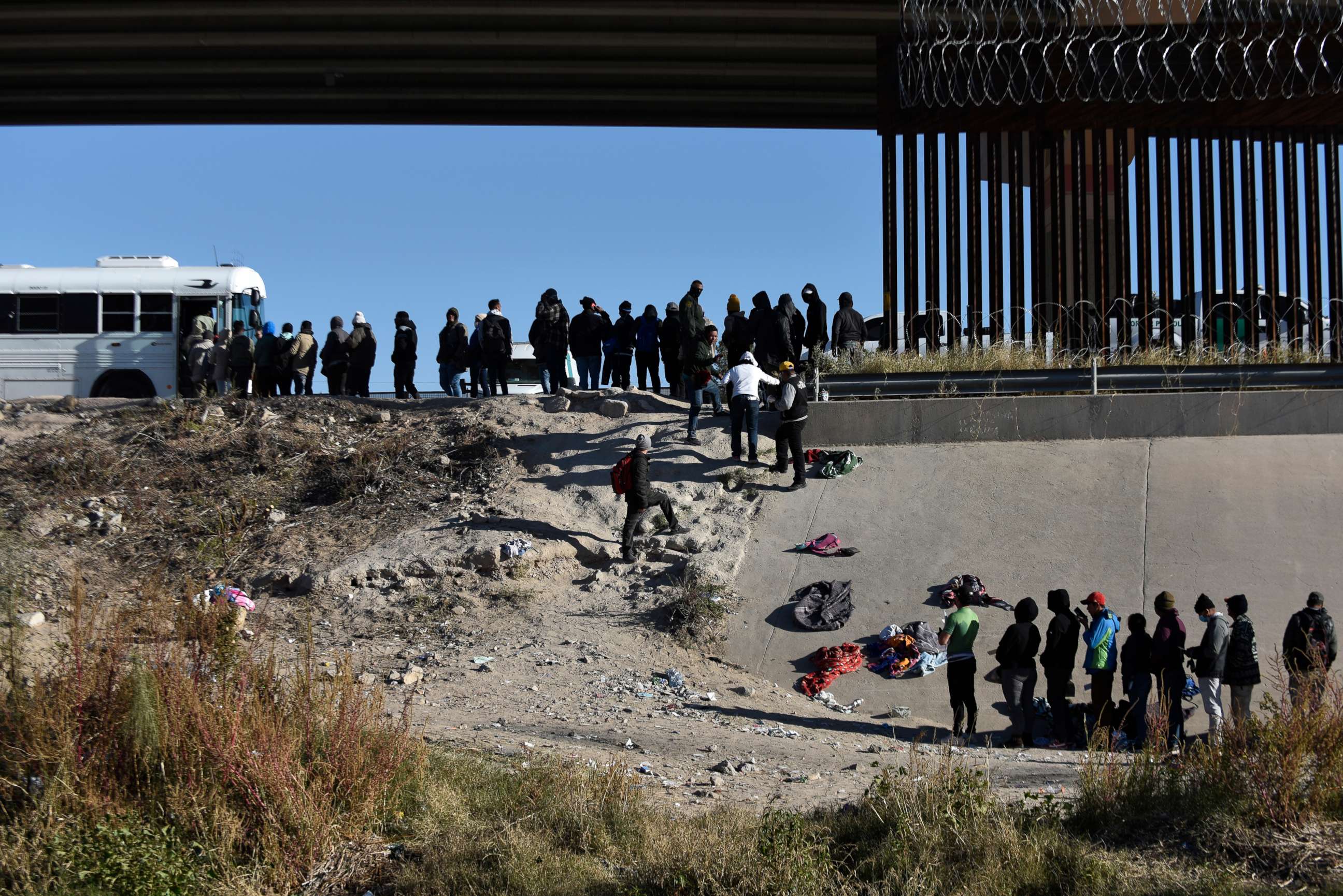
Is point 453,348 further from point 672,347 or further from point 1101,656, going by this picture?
point 1101,656

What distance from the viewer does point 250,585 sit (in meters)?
13.7

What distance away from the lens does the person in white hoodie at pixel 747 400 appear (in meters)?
14.7

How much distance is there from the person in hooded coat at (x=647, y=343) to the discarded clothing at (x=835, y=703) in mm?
8423

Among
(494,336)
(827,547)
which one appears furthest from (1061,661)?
(494,336)

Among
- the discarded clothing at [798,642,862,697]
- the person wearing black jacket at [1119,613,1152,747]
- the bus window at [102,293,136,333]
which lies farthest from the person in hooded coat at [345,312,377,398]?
the person wearing black jacket at [1119,613,1152,747]

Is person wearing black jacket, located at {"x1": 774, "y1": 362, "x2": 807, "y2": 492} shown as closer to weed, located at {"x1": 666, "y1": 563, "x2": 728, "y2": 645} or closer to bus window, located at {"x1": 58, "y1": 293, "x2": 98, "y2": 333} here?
weed, located at {"x1": 666, "y1": 563, "x2": 728, "y2": 645}

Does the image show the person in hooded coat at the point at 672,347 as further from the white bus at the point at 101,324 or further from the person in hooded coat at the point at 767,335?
the white bus at the point at 101,324

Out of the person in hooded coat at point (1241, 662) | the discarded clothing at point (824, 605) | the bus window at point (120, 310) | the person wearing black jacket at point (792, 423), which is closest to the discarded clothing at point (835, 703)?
the discarded clothing at point (824, 605)

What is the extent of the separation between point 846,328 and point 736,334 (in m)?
1.68

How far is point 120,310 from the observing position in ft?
70.4

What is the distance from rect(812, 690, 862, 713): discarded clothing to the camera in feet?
35.7

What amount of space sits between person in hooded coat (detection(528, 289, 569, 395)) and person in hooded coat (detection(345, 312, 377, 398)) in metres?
2.68

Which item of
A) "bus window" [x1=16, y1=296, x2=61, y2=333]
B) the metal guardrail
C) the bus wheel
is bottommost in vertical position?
the metal guardrail

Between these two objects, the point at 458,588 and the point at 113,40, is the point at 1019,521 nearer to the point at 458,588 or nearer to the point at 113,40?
the point at 458,588
